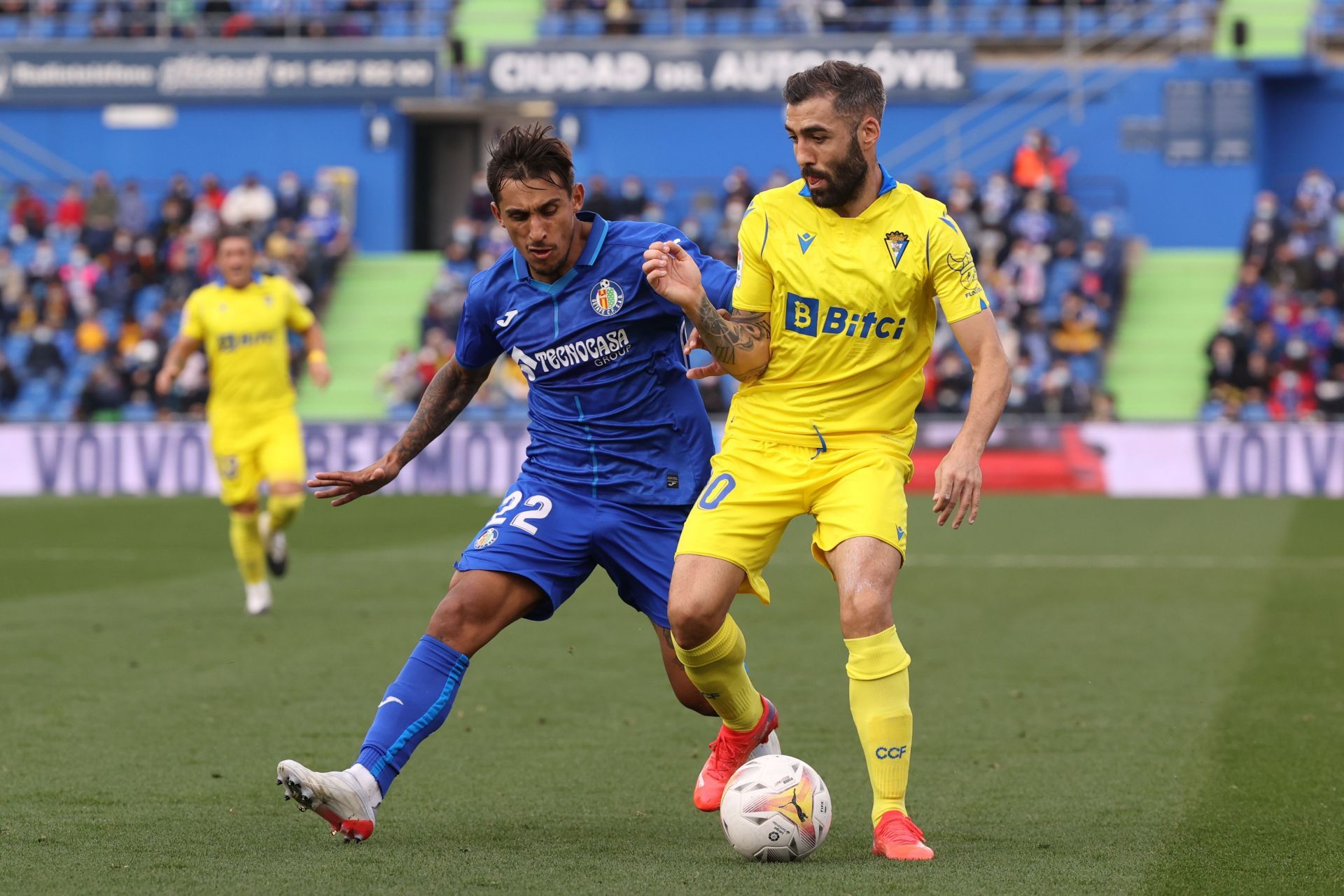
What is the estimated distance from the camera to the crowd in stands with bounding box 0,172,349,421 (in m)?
25.8

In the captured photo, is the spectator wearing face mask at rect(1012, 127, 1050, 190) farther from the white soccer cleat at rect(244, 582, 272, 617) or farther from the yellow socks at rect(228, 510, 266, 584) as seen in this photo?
the white soccer cleat at rect(244, 582, 272, 617)

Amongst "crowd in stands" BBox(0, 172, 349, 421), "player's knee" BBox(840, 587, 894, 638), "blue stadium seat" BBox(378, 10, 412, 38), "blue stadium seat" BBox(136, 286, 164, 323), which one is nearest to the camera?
"player's knee" BBox(840, 587, 894, 638)

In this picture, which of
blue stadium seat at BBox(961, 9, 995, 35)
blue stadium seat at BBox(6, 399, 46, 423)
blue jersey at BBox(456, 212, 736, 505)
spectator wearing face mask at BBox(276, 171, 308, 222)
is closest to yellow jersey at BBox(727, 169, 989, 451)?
blue jersey at BBox(456, 212, 736, 505)

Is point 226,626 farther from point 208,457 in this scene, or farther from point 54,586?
point 208,457

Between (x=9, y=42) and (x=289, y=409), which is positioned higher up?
(x=9, y=42)

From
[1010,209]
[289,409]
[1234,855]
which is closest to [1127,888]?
[1234,855]

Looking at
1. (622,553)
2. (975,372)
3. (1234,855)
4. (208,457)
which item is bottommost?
(208,457)

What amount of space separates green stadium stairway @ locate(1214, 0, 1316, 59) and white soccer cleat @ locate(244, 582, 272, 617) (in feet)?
75.8

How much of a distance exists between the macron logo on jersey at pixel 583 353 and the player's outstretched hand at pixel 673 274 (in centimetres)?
46

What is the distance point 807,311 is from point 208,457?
62.8 feet

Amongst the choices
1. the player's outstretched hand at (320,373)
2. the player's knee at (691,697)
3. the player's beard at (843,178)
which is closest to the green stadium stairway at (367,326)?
the player's outstretched hand at (320,373)

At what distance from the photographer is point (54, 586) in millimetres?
Result: 13406

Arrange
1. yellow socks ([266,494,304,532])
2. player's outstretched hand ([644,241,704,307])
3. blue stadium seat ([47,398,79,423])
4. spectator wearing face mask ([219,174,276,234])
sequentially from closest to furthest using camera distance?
player's outstretched hand ([644,241,704,307])
yellow socks ([266,494,304,532])
blue stadium seat ([47,398,79,423])
spectator wearing face mask ([219,174,276,234])

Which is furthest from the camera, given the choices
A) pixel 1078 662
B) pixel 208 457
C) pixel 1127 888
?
pixel 208 457
